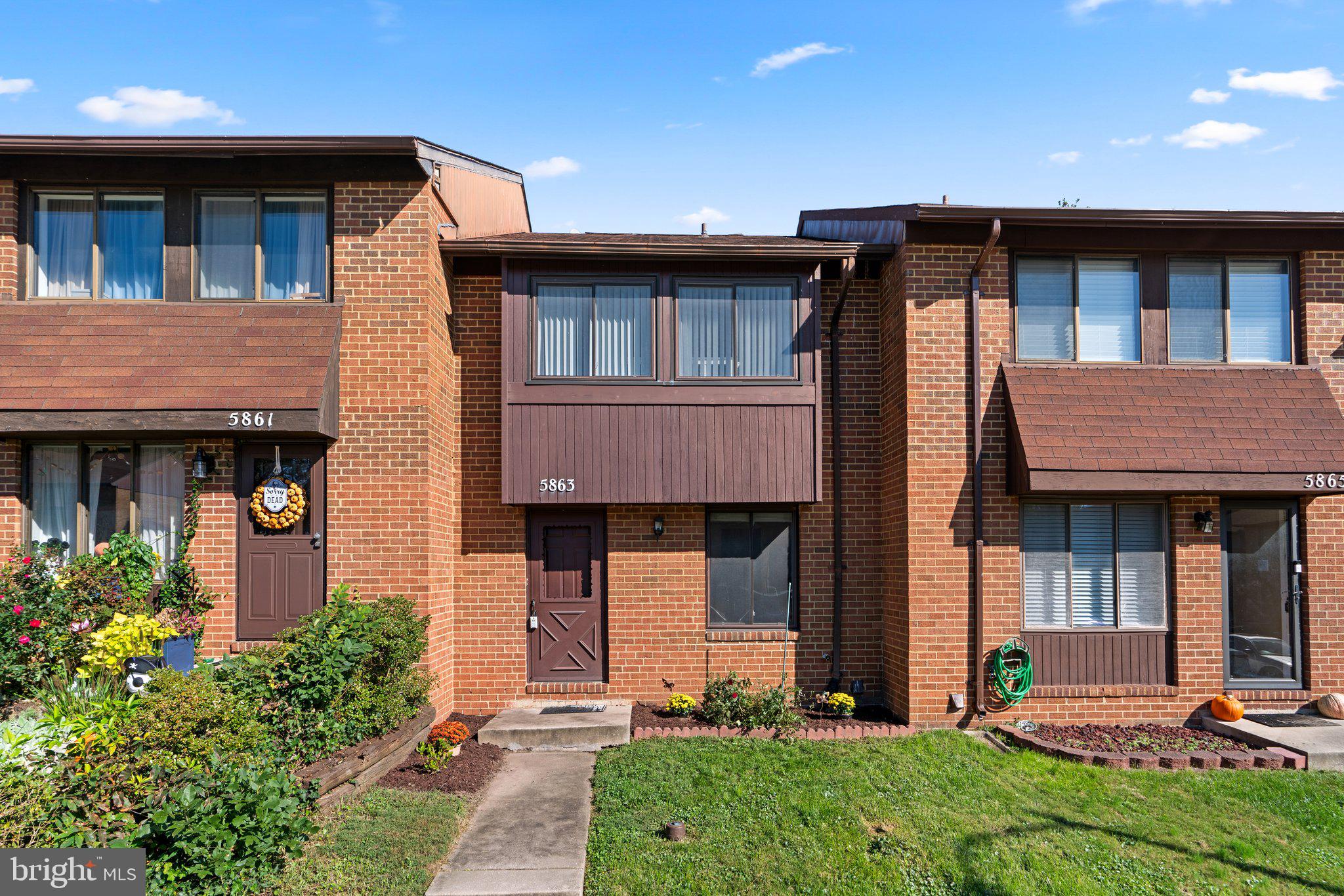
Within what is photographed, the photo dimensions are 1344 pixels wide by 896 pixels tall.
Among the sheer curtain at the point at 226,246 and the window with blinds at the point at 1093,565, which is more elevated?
the sheer curtain at the point at 226,246

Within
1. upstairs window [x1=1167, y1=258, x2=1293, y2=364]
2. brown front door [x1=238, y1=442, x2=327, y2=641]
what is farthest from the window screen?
upstairs window [x1=1167, y1=258, x2=1293, y2=364]

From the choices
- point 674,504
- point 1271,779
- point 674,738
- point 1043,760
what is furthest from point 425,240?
point 1271,779

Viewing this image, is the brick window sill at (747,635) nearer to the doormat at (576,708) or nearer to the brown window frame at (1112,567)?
the doormat at (576,708)

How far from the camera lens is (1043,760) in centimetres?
822

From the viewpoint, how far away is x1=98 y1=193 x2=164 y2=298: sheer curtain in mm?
9328

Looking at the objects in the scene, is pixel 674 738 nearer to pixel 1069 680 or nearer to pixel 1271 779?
pixel 1069 680

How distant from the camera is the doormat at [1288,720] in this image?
9.02m

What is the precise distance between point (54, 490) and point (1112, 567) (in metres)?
12.0

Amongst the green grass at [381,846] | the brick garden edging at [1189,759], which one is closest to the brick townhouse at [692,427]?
the brick garden edging at [1189,759]

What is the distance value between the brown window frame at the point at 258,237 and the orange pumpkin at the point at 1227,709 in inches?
433

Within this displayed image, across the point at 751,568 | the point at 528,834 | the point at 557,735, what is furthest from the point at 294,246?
the point at 528,834

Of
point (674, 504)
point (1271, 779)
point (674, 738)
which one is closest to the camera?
point (1271, 779)

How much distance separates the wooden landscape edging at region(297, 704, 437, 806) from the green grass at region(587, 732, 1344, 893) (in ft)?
6.31

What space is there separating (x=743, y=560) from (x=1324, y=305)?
25.1 feet
